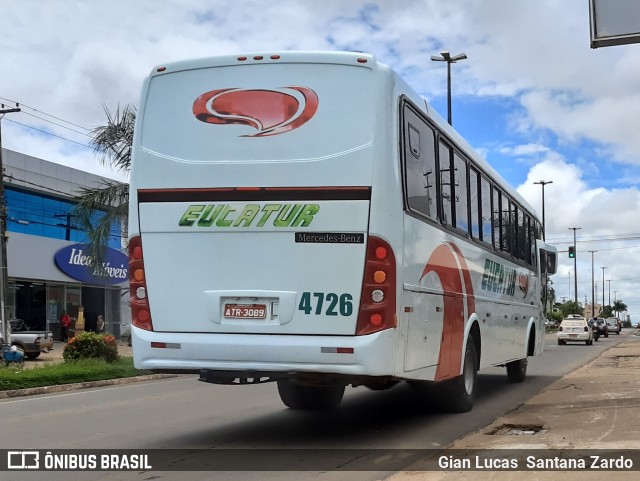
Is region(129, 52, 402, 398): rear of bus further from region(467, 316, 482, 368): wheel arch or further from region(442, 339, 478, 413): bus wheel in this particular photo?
region(467, 316, 482, 368): wheel arch

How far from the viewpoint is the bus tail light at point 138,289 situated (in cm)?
788

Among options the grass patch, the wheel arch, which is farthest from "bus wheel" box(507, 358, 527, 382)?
the grass patch

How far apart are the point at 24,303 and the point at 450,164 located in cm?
2885

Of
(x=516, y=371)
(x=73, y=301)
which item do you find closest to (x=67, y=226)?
(x=73, y=301)

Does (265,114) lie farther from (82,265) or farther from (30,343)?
(82,265)

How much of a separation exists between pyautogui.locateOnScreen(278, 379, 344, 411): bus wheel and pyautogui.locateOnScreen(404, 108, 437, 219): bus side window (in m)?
3.34

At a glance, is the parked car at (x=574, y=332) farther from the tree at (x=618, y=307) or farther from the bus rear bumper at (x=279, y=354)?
A: the tree at (x=618, y=307)

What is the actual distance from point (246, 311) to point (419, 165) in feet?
8.55

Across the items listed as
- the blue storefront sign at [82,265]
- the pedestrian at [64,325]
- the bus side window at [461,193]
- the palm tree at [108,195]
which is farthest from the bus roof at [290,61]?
the pedestrian at [64,325]

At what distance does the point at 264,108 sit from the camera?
7.85 metres

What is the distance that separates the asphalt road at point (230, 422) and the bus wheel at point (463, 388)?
19 centimetres

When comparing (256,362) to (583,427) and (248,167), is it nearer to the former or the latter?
(248,167)

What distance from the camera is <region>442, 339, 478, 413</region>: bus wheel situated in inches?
410

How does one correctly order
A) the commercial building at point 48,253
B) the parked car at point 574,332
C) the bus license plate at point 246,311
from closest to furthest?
the bus license plate at point 246,311
the commercial building at point 48,253
the parked car at point 574,332
